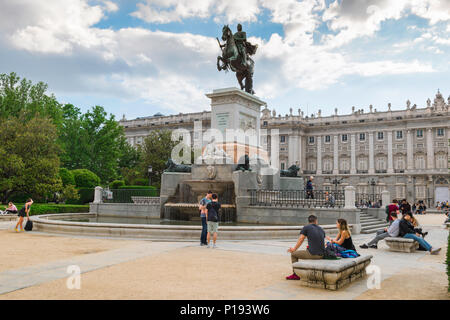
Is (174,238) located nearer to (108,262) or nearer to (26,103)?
(108,262)

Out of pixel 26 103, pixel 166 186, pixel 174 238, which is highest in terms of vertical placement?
pixel 26 103

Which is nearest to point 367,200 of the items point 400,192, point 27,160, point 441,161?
point 27,160

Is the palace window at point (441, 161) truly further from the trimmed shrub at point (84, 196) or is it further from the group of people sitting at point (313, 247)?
the group of people sitting at point (313, 247)

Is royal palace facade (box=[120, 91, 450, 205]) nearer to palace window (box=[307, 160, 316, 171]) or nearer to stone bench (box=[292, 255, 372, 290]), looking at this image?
palace window (box=[307, 160, 316, 171])

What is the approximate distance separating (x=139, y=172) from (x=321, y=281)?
164 ft

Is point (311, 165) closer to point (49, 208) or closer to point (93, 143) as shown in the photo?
point (93, 143)

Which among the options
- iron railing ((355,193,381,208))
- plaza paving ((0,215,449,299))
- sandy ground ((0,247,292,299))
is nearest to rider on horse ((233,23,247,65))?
iron railing ((355,193,381,208))

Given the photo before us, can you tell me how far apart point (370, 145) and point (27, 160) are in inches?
2837

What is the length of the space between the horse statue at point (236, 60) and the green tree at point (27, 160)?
55.6ft

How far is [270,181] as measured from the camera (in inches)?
818

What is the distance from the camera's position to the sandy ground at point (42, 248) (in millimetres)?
8789

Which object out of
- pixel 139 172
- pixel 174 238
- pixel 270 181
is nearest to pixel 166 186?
pixel 270 181

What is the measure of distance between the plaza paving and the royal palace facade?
2535 inches

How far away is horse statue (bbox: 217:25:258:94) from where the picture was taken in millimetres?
21672
